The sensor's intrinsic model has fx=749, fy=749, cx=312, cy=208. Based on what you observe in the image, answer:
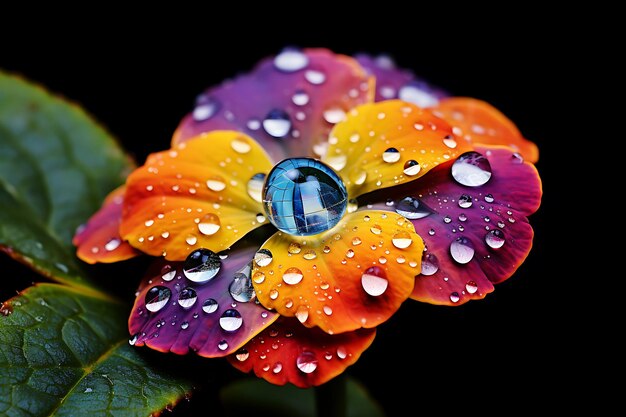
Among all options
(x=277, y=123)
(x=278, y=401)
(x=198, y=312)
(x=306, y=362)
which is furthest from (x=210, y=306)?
(x=278, y=401)

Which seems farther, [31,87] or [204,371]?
[31,87]

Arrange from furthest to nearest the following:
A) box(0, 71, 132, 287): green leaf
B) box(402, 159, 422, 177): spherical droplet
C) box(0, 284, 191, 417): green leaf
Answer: box(0, 71, 132, 287): green leaf < box(402, 159, 422, 177): spherical droplet < box(0, 284, 191, 417): green leaf

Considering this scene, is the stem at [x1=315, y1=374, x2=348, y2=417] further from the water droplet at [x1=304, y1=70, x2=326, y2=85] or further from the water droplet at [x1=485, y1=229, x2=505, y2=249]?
the water droplet at [x1=304, y1=70, x2=326, y2=85]

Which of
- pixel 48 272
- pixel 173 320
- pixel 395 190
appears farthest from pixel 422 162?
pixel 48 272

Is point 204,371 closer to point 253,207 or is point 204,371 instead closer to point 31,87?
point 253,207

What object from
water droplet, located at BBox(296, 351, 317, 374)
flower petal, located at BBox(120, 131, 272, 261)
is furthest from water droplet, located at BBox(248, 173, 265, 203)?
water droplet, located at BBox(296, 351, 317, 374)

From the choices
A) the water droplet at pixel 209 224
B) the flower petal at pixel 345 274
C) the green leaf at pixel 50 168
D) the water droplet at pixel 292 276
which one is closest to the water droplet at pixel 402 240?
the flower petal at pixel 345 274

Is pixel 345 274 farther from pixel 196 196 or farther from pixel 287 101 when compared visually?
pixel 287 101
